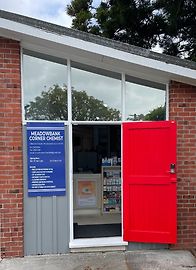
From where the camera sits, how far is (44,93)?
237 inches

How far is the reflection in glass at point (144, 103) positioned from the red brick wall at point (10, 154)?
1.86 meters

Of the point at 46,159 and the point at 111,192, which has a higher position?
the point at 46,159

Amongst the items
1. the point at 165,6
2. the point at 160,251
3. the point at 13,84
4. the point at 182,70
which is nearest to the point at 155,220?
the point at 160,251

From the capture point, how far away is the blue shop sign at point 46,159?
19.2 feet

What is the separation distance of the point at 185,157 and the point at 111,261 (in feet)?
6.98

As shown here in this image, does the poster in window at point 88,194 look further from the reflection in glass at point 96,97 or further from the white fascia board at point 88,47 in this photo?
the white fascia board at point 88,47

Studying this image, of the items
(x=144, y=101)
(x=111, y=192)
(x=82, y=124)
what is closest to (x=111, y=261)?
(x=82, y=124)

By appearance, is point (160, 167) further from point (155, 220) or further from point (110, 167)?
point (110, 167)

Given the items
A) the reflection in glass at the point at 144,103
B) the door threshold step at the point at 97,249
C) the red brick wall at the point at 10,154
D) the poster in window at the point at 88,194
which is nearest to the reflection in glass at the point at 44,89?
the red brick wall at the point at 10,154

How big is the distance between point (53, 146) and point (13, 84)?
1195mm

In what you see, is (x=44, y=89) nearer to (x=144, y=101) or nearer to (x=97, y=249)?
(x=144, y=101)

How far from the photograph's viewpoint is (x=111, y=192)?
8.45 metres

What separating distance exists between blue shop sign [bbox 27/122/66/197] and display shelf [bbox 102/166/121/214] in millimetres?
2631

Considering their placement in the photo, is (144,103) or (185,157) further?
(144,103)
